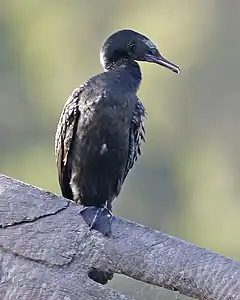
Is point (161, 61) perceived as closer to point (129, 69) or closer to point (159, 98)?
point (129, 69)

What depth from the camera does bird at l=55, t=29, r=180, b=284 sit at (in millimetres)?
3492

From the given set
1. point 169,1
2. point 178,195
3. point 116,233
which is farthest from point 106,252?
point 169,1

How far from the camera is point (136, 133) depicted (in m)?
3.59

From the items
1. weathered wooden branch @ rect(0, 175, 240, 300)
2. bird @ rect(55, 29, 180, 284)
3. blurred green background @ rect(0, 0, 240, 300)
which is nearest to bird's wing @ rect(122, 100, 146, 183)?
bird @ rect(55, 29, 180, 284)

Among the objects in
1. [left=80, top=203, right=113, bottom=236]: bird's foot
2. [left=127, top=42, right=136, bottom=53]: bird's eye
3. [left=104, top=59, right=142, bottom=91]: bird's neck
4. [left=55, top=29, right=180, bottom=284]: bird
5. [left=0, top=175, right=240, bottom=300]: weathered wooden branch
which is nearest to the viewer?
[left=0, top=175, right=240, bottom=300]: weathered wooden branch

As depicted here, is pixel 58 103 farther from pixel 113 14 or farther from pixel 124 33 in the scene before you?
pixel 124 33

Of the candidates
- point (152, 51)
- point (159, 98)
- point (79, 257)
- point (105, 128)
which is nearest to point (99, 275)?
point (79, 257)

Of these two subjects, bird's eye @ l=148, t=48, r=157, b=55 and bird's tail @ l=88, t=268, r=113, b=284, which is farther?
bird's eye @ l=148, t=48, r=157, b=55

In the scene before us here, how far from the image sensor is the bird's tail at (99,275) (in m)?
2.84

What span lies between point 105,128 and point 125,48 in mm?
352

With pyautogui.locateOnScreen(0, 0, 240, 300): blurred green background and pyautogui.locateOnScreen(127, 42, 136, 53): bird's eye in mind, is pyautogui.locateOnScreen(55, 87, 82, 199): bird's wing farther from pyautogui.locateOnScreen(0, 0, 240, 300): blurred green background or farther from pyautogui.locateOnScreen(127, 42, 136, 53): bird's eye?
pyautogui.locateOnScreen(0, 0, 240, 300): blurred green background

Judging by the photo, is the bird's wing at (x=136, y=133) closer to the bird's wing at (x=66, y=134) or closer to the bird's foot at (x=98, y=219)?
the bird's wing at (x=66, y=134)

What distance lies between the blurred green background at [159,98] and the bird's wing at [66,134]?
7.42 meters

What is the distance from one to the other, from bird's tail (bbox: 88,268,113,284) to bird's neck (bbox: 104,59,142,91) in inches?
32.8
